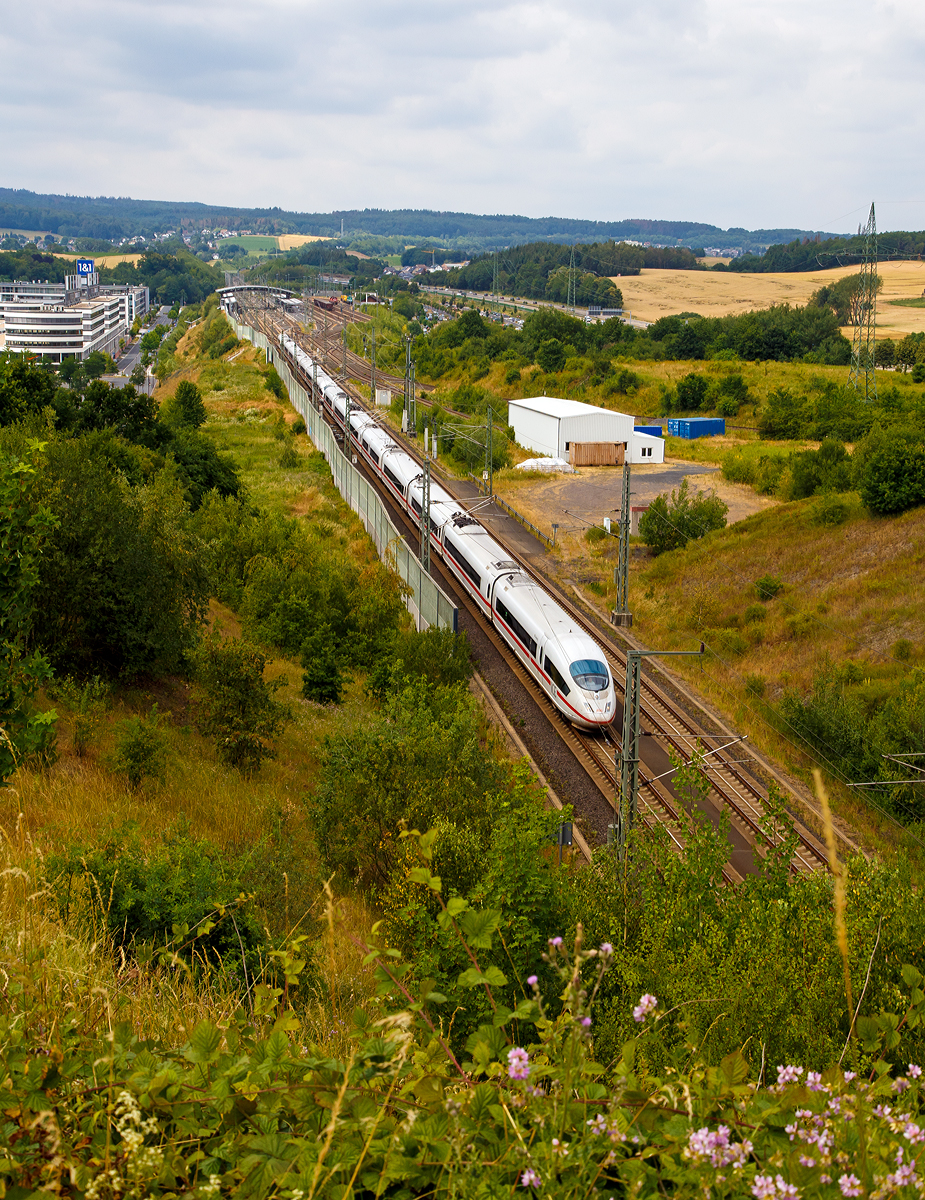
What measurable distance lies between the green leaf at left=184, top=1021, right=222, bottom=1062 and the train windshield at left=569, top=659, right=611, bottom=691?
65.6 feet

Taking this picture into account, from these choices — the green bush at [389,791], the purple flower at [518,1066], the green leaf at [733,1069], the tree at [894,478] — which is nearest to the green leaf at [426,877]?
the purple flower at [518,1066]

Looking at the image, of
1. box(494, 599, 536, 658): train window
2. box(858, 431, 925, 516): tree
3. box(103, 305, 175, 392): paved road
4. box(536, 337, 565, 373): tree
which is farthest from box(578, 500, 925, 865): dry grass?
box(103, 305, 175, 392): paved road

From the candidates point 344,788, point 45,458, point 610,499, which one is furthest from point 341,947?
point 610,499

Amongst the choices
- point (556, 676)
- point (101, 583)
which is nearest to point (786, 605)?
point (556, 676)

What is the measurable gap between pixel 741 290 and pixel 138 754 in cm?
16623

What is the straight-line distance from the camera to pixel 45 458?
18.8m

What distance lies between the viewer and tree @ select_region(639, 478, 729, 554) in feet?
128

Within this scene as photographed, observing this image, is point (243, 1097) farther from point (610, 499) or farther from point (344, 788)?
point (610, 499)

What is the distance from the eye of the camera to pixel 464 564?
1266 inches

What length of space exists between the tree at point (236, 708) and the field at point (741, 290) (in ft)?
377

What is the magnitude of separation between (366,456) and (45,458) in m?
33.7

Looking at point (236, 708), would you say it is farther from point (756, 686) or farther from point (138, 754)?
point (756, 686)

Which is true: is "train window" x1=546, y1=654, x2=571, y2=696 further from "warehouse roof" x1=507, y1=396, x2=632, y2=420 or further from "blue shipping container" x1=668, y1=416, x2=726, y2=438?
"blue shipping container" x1=668, y1=416, x2=726, y2=438

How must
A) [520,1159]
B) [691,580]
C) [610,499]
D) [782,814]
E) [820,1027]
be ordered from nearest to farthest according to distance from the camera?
[520,1159]
[820,1027]
[782,814]
[691,580]
[610,499]
